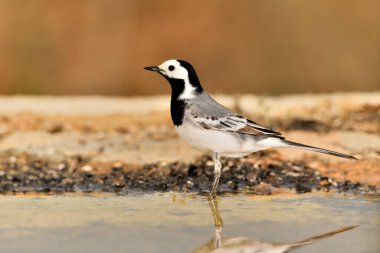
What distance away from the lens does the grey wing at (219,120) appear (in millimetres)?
8852

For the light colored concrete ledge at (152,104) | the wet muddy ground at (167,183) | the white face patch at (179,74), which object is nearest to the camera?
the wet muddy ground at (167,183)

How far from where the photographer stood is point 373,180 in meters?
10.0

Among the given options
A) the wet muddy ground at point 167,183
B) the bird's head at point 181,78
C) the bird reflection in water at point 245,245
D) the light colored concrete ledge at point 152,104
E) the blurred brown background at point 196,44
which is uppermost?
the blurred brown background at point 196,44

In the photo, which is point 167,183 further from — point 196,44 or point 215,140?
point 196,44

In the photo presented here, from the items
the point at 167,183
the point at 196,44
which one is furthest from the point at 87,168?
the point at 196,44

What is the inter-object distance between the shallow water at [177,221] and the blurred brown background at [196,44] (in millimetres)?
9843

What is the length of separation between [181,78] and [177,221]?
174 centimetres

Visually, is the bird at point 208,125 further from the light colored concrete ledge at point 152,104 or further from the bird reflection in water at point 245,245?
the light colored concrete ledge at point 152,104

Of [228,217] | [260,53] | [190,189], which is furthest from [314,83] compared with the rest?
[228,217]

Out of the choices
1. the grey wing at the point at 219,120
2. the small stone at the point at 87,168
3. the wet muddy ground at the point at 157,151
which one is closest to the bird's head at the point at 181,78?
the grey wing at the point at 219,120

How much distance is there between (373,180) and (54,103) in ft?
23.0

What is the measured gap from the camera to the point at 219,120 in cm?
893

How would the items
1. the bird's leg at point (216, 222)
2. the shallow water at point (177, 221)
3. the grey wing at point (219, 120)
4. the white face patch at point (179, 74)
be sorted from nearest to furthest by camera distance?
the shallow water at point (177, 221) → the bird's leg at point (216, 222) → the grey wing at point (219, 120) → the white face patch at point (179, 74)

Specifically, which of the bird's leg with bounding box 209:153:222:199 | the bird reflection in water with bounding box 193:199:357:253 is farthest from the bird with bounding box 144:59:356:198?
the bird reflection in water with bounding box 193:199:357:253
